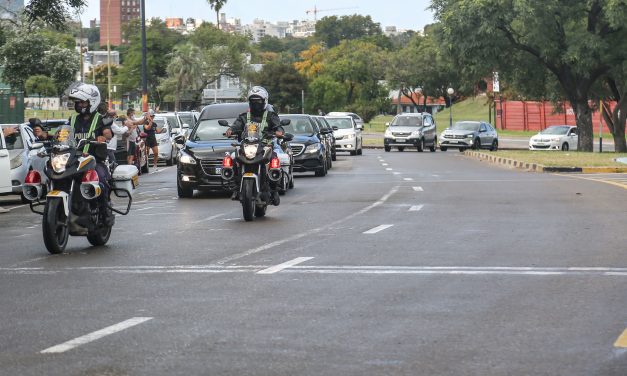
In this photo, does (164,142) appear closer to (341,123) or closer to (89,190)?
(341,123)

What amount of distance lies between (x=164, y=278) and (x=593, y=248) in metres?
4.95

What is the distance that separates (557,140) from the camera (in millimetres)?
58031

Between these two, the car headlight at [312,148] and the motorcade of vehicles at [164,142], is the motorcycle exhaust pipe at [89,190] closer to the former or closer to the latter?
the car headlight at [312,148]

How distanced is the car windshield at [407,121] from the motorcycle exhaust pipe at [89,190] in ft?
144

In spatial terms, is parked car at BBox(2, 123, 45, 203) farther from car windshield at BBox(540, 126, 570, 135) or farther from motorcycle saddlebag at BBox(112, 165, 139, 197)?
car windshield at BBox(540, 126, 570, 135)

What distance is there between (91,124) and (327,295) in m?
5.55

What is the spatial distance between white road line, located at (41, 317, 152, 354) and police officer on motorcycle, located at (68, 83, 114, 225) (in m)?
5.89

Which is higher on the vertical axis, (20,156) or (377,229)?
(20,156)

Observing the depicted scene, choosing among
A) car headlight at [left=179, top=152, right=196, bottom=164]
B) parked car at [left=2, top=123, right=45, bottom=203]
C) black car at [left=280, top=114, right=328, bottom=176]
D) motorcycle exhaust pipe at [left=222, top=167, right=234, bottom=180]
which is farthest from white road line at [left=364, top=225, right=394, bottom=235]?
black car at [left=280, top=114, right=328, bottom=176]

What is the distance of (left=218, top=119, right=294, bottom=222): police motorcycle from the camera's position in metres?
18.2

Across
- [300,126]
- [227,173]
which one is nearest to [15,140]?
[227,173]

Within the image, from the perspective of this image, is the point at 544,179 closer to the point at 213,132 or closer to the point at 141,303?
the point at 213,132

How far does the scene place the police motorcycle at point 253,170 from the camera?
59.7 ft

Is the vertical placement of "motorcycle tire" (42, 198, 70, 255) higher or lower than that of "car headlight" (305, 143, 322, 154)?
lower
